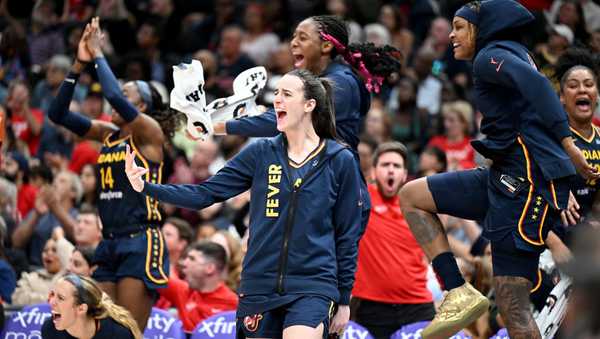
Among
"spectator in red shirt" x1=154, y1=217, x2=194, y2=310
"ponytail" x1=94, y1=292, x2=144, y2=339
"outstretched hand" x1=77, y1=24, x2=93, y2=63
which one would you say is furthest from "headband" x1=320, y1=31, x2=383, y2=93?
"spectator in red shirt" x1=154, y1=217, x2=194, y2=310

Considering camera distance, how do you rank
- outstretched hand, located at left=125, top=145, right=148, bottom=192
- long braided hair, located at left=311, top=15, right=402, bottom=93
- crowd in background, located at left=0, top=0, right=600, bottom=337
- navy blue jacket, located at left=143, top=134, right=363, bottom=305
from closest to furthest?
navy blue jacket, located at left=143, top=134, right=363, bottom=305 < outstretched hand, located at left=125, top=145, right=148, bottom=192 < long braided hair, located at left=311, top=15, right=402, bottom=93 < crowd in background, located at left=0, top=0, right=600, bottom=337

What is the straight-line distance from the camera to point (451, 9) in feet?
45.2

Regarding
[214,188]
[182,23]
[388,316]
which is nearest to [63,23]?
[182,23]

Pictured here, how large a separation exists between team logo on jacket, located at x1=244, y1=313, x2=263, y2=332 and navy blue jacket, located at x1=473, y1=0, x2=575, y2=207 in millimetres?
1466

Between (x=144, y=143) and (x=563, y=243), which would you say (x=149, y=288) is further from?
(x=563, y=243)

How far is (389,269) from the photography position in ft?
25.3

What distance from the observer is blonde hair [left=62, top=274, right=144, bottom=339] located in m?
6.46

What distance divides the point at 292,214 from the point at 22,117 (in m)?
8.09

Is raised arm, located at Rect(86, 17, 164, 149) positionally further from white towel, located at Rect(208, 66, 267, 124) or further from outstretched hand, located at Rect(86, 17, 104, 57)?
white towel, located at Rect(208, 66, 267, 124)

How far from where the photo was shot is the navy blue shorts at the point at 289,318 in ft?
15.5

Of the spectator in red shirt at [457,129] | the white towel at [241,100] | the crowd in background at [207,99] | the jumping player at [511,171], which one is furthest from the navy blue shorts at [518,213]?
the spectator in red shirt at [457,129]

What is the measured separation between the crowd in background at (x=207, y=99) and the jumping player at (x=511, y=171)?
0.55 metres

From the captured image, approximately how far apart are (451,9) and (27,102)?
5.73m

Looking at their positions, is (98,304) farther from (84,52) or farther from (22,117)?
(22,117)
